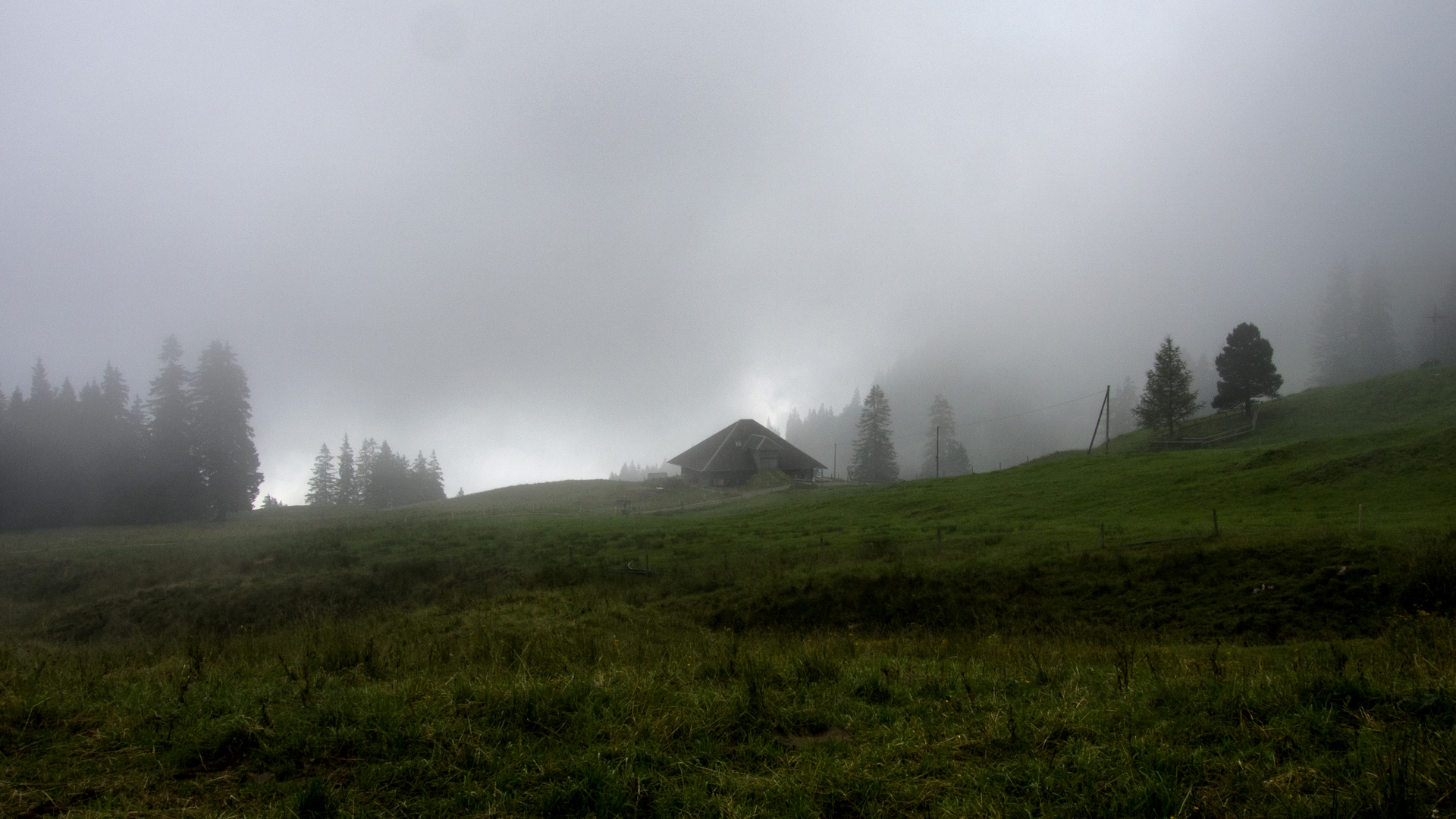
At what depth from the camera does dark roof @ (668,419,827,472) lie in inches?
2712

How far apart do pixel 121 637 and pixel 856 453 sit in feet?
247

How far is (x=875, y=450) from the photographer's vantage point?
83.1 metres

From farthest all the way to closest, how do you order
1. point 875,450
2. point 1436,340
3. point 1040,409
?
point 1040,409
point 1436,340
point 875,450

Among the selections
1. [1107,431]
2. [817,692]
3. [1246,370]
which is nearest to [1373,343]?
[1246,370]

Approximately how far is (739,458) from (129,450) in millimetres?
51179

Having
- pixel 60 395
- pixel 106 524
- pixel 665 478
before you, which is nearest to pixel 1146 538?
pixel 665 478

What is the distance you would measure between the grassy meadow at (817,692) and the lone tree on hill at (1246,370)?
148ft

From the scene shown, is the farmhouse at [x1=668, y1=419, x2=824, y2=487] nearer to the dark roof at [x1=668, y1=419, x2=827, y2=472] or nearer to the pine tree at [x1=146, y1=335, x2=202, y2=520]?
the dark roof at [x1=668, y1=419, x2=827, y2=472]

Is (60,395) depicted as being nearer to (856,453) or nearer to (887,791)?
(887,791)

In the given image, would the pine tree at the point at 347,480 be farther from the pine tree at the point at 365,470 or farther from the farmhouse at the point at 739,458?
the farmhouse at the point at 739,458

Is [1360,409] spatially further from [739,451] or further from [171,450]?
[171,450]

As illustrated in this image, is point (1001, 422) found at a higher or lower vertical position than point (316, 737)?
higher

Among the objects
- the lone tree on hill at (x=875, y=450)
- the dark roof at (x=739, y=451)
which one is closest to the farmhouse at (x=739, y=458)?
the dark roof at (x=739, y=451)

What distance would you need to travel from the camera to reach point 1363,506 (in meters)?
23.2
